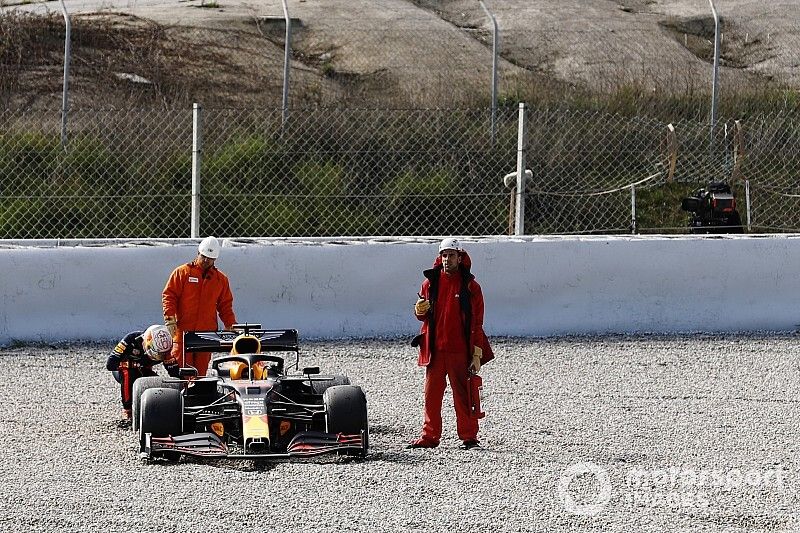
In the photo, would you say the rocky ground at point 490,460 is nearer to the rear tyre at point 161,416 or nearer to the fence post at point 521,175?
the rear tyre at point 161,416

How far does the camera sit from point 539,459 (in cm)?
890

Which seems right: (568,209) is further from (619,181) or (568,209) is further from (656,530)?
(656,530)

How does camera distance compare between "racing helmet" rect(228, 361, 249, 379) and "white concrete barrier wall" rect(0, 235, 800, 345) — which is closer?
"racing helmet" rect(228, 361, 249, 379)

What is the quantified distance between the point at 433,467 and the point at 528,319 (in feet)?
17.6

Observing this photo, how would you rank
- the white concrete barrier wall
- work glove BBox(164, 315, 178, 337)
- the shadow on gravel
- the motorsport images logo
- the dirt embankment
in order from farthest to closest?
the dirt embankment, the white concrete barrier wall, work glove BBox(164, 315, 178, 337), the shadow on gravel, the motorsport images logo

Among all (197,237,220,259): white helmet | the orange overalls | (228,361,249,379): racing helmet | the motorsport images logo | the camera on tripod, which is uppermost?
the camera on tripod

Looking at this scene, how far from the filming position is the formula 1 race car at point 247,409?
28.6 ft

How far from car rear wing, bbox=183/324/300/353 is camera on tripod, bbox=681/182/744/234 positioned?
7.61 metres

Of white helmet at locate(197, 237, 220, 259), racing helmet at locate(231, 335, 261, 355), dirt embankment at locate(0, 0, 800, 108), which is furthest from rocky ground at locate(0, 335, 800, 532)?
dirt embankment at locate(0, 0, 800, 108)

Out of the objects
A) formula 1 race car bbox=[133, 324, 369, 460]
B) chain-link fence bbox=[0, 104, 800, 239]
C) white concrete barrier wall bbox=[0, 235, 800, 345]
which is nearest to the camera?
formula 1 race car bbox=[133, 324, 369, 460]

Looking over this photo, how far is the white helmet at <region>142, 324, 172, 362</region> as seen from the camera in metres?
10.2

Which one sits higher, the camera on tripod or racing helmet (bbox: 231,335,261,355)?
the camera on tripod

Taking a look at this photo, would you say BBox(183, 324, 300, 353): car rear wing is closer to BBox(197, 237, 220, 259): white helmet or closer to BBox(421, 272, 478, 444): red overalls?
BBox(421, 272, 478, 444): red overalls

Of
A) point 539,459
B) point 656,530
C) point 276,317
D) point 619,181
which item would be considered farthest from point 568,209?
point 656,530
